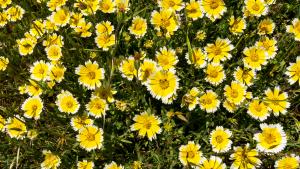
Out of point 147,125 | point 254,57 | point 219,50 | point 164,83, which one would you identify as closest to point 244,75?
point 254,57

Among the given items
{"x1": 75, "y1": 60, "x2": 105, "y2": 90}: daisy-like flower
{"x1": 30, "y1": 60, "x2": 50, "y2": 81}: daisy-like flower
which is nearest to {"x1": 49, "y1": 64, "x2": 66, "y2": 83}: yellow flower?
{"x1": 30, "y1": 60, "x2": 50, "y2": 81}: daisy-like flower

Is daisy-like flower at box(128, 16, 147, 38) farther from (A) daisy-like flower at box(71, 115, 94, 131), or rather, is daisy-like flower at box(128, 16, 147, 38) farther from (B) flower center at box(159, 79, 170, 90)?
(A) daisy-like flower at box(71, 115, 94, 131)

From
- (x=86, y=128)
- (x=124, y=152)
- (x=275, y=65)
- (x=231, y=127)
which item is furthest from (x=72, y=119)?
(x=275, y=65)

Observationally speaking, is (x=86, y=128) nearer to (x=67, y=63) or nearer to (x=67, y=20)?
(x=67, y=63)

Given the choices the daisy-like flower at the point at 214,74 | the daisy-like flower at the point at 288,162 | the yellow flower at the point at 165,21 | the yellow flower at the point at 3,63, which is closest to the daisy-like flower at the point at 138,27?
the yellow flower at the point at 165,21

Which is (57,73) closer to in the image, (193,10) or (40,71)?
(40,71)

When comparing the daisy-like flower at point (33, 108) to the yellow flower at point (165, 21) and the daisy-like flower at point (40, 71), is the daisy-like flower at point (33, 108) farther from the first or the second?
the yellow flower at point (165, 21)
